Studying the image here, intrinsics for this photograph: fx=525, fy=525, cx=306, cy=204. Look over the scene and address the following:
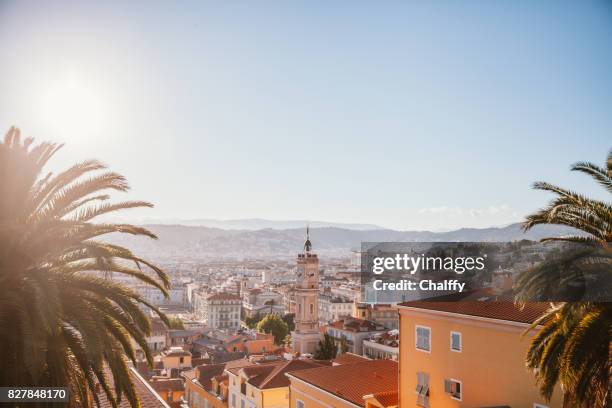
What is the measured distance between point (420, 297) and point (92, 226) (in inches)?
466

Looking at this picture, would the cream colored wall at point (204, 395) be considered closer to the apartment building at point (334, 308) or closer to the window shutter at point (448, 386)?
the window shutter at point (448, 386)

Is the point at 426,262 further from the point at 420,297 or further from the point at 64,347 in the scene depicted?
the point at 64,347

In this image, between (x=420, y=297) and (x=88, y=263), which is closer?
(x=88, y=263)

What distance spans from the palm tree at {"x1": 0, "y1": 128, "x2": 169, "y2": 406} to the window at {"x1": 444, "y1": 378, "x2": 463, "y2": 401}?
8848 millimetres

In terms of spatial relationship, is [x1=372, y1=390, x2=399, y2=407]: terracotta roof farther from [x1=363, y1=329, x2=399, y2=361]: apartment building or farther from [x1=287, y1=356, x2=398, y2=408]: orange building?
[x1=363, y1=329, x2=399, y2=361]: apartment building

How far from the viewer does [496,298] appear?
13.6m

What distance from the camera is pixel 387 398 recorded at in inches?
604

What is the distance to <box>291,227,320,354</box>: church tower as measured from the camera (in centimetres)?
5191

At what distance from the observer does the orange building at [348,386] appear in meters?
15.6

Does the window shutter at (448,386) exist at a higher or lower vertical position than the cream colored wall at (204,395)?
higher

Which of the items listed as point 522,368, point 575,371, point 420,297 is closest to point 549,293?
point 575,371

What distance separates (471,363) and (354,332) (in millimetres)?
43746

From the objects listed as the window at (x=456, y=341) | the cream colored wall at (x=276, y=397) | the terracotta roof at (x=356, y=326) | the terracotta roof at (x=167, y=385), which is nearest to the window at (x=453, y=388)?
the window at (x=456, y=341)

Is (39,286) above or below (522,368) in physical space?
above
